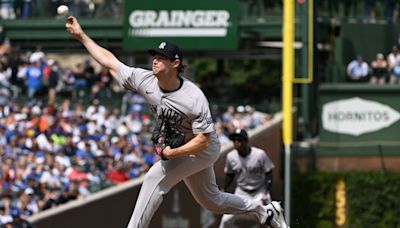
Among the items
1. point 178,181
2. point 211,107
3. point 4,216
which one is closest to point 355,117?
point 211,107

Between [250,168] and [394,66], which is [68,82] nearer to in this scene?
[394,66]

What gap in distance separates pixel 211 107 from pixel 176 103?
1531 cm

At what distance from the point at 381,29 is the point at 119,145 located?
7213 mm

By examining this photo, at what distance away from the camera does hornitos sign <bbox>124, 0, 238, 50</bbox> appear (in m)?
25.6


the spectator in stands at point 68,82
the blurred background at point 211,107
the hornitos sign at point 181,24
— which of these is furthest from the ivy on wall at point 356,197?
the spectator in stands at point 68,82

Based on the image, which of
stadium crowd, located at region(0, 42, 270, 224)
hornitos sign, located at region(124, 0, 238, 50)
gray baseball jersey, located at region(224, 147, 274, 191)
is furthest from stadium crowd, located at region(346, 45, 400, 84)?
gray baseball jersey, located at region(224, 147, 274, 191)

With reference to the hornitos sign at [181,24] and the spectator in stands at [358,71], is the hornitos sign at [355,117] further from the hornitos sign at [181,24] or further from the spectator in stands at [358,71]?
the hornitos sign at [181,24]

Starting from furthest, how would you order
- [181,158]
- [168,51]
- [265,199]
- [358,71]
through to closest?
[358,71] < [265,199] < [181,158] < [168,51]

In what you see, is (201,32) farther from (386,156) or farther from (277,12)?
(386,156)

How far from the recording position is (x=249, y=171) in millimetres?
13695

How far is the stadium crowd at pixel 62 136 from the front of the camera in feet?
59.6

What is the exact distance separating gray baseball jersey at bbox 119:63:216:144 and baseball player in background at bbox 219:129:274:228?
505 centimetres

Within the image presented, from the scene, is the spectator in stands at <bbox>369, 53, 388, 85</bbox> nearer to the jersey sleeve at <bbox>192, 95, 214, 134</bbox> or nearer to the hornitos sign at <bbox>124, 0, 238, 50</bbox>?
the hornitos sign at <bbox>124, 0, 238, 50</bbox>

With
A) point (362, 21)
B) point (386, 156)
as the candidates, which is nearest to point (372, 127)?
point (386, 156)
